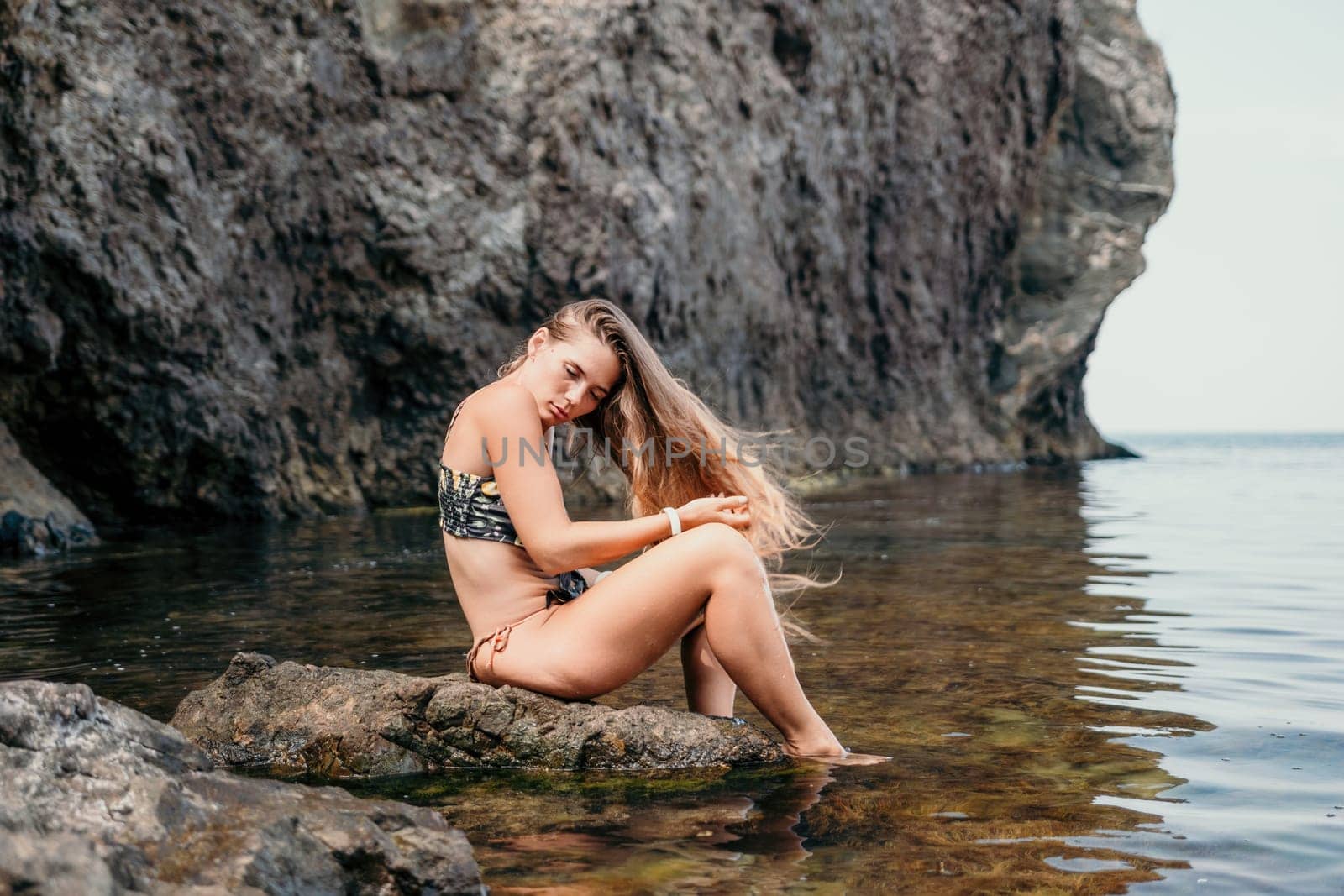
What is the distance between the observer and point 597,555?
11.4ft

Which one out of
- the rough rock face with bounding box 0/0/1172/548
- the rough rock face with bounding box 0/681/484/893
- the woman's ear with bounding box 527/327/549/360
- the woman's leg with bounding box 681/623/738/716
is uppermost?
the rough rock face with bounding box 0/0/1172/548

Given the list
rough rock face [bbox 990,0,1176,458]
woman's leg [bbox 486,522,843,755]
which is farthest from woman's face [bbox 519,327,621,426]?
rough rock face [bbox 990,0,1176,458]

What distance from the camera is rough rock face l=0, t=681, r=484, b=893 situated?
2043 mm

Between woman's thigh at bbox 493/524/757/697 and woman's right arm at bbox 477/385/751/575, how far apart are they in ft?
0.30

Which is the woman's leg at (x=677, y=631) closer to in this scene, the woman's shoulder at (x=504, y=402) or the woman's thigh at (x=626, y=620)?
the woman's thigh at (x=626, y=620)

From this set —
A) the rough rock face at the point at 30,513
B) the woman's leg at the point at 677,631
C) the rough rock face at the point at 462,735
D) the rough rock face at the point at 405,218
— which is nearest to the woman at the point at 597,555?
the woman's leg at the point at 677,631

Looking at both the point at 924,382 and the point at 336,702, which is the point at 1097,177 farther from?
the point at 336,702

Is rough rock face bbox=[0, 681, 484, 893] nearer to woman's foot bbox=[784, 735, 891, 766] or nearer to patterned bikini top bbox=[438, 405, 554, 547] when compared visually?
patterned bikini top bbox=[438, 405, 554, 547]

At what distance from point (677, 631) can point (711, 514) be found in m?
0.36

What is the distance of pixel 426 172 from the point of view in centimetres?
1494

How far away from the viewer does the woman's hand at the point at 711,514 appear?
11.9 ft

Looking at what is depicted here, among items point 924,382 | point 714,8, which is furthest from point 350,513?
point 924,382

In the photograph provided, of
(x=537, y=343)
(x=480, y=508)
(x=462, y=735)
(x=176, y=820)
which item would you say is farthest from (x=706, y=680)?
(x=176, y=820)

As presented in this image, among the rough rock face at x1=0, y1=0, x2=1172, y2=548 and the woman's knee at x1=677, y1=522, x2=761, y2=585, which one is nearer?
the woman's knee at x1=677, y1=522, x2=761, y2=585
